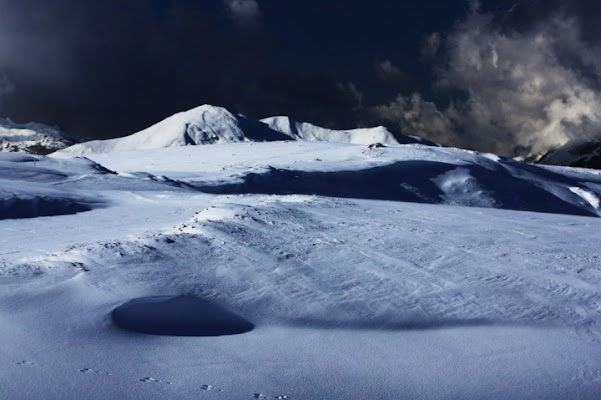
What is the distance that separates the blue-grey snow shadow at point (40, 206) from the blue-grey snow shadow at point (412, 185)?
886 centimetres

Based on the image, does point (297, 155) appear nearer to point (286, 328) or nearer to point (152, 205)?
point (152, 205)

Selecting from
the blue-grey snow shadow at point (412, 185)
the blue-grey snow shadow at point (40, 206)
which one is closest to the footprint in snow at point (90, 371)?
the blue-grey snow shadow at point (40, 206)

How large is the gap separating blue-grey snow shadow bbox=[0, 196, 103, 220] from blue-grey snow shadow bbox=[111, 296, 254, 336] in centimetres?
1210

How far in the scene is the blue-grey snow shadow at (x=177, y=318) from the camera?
8.30 meters

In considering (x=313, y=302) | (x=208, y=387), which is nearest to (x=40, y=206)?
(x=313, y=302)

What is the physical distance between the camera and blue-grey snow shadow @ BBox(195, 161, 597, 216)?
103ft

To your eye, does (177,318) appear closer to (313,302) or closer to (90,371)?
(90,371)

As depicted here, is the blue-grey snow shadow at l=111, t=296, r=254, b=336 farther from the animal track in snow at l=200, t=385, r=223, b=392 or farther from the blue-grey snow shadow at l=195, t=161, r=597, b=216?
the blue-grey snow shadow at l=195, t=161, r=597, b=216

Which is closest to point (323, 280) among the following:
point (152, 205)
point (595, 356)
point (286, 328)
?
point (286, 328)

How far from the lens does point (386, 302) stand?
9.77 meters

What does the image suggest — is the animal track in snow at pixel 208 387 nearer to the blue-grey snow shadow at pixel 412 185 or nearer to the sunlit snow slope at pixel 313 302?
the sunlit snow slope at pixel 313 302

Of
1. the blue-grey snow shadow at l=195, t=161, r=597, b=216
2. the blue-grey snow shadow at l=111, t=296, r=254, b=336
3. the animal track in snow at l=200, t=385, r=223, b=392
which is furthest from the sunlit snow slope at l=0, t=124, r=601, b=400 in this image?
the blue-grey snow shadow at l=195, t=161, r=597, b=216

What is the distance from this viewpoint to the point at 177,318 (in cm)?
863

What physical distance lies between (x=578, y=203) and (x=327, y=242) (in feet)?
84.0
